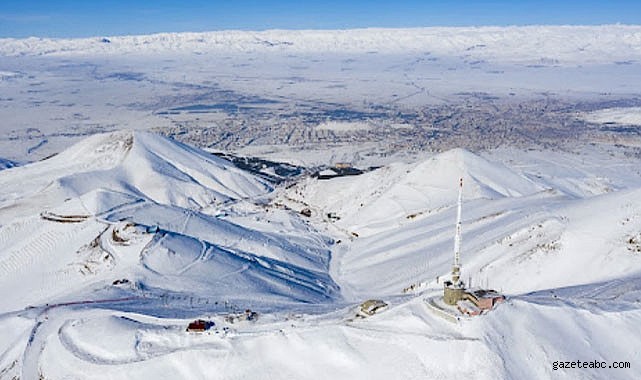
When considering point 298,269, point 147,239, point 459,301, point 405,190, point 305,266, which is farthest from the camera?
point 405,190

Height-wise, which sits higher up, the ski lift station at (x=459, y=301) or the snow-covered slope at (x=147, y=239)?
the snow-covered slope at (x=147, y=239)

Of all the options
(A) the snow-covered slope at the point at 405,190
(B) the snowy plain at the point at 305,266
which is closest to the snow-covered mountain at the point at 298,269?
(B) the snowy plain at the point at 305,266

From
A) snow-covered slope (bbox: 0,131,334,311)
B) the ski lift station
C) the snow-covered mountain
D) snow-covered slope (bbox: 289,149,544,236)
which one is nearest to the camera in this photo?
the snow-covered mountain

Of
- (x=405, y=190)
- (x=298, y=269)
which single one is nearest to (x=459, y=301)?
(x=298, y=269)

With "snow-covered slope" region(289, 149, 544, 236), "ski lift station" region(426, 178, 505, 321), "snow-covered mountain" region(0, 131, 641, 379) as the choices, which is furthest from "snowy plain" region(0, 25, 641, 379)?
"ski lift station" region(426, 178, 505, 321)

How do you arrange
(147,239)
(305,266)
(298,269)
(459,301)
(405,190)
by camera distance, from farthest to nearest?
(405,190) → (305,266) → (298,269) → (147,239) → (459,301)

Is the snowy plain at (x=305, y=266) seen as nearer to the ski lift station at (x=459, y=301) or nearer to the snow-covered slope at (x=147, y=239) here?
the snow-covered slope at (x=147, y=239)

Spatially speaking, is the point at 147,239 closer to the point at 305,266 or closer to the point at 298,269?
the point at 298,269

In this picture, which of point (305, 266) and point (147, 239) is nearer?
point (147, 239)

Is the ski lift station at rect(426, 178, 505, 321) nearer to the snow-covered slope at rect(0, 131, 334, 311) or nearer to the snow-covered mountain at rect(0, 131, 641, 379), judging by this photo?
the snow-covered mountain at rect(0, 131, 641, 379)

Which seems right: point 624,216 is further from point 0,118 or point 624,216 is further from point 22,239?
point 0,118
